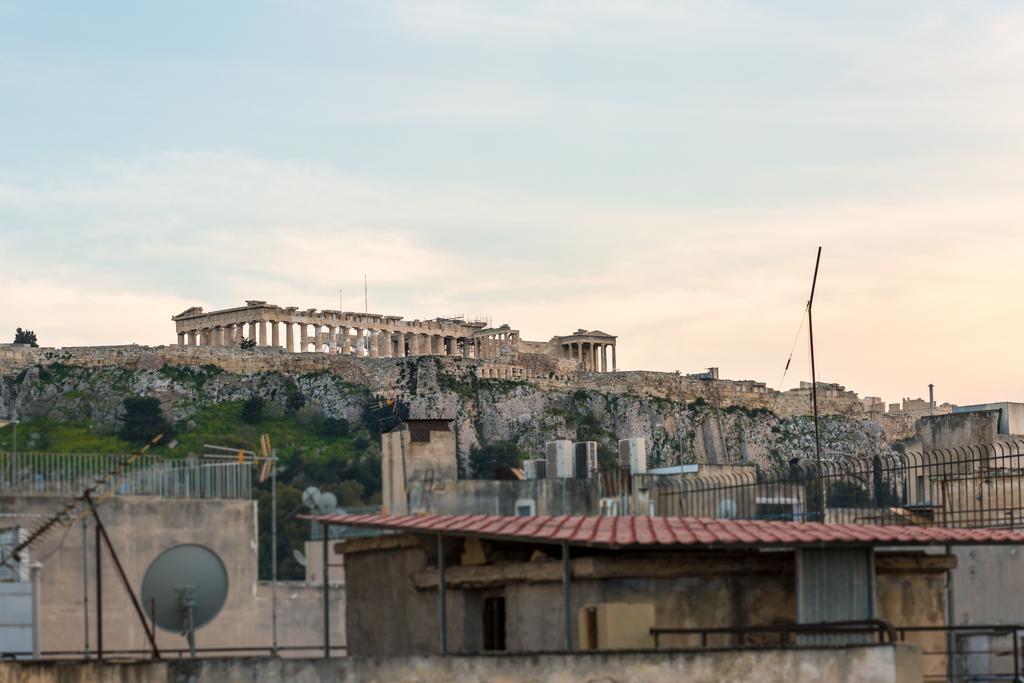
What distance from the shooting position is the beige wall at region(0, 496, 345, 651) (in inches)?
1206

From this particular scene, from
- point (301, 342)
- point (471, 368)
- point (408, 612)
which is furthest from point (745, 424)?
point (408, 612)

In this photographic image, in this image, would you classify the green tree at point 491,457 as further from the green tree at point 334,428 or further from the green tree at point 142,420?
the green tree at point 142,420

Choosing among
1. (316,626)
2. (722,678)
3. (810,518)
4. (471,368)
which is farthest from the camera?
(471,368)

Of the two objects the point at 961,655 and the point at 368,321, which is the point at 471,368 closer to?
the point at 368,321

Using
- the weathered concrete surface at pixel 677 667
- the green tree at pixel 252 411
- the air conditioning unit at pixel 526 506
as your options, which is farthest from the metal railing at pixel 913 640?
the green tree at pixel 252 411

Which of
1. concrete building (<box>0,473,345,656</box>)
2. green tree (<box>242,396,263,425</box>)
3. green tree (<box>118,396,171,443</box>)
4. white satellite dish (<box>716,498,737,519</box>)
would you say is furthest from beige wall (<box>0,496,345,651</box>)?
green tree (<box>242,396,263,425</box>)

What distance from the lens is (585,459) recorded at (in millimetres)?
45469

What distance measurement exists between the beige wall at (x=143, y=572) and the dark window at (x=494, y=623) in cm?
1142

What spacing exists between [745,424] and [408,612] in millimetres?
112205

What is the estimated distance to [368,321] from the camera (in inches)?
5369

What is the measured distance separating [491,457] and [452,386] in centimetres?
1184

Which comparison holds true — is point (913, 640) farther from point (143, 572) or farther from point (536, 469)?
point (536, 469)

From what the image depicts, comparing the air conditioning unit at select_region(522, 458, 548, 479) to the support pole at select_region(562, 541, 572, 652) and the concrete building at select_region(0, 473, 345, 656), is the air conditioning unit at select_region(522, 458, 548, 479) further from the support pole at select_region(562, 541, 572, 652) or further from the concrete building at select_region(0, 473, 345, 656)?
the support pole at select_region(562, 541, 572, 652)

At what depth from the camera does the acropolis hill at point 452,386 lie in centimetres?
11675
